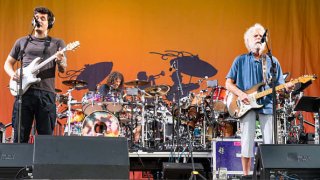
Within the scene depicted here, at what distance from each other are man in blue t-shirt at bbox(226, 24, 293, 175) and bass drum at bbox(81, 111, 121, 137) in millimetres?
3762

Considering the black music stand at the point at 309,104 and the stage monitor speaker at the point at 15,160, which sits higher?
the black music stand at the point at 309,104

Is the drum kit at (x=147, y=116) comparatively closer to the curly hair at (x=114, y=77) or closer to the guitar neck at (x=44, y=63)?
the curly hair at (x=114, y=77)

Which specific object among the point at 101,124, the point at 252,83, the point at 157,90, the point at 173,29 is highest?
the point at 173,29

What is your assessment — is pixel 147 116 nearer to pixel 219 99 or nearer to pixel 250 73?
pixel 219 99

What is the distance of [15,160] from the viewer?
428 centimetres

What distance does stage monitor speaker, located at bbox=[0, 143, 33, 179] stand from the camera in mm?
4234

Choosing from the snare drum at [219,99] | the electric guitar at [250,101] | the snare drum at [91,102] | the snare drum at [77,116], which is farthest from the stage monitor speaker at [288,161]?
the snare drum at [77,116]

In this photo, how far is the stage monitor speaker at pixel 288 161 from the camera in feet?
13.8

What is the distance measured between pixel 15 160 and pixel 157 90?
5510 mm

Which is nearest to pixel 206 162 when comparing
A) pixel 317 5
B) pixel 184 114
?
pixel 184 114

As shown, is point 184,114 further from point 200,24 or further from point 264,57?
point 264,57

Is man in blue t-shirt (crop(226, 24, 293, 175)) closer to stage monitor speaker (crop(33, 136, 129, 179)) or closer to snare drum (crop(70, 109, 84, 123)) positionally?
stage monitor speaker (crop(33, 136, 129, 179))

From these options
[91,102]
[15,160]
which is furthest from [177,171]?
[91,102]

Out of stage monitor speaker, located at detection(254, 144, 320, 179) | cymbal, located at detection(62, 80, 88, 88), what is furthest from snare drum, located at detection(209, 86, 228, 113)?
stage monitor speaker, located at detection(254, 144, 320, 179)
